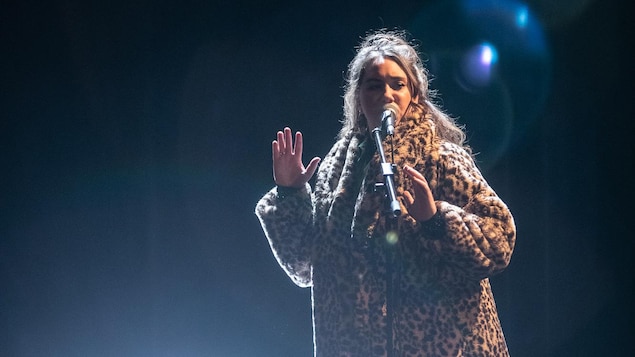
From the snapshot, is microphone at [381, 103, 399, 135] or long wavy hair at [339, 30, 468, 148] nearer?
microphone at [381, 103, 399, 135]

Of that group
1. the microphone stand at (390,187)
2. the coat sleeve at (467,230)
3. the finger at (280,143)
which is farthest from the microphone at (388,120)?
the finger at (280,143)

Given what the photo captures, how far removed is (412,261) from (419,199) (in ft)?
0.54

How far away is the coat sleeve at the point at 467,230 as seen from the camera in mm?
1349

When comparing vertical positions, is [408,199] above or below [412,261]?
above

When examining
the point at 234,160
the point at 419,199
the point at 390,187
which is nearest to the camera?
the point at 390,187

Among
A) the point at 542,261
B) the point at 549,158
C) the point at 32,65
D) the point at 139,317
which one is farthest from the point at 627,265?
the point at 32,65

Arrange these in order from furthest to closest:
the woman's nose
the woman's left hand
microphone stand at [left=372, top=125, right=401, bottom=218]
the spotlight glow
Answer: the woman's nose → the spotlight glow → the woman's left hand → microphone stand at [left=372, top=125, right=401, bottom=218]

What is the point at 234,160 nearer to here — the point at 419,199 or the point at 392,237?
the point at 392,237

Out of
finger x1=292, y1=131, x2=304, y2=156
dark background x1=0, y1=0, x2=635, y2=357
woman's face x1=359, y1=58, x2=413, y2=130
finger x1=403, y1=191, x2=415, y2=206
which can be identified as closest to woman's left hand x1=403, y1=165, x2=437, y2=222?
finger x1=403, y1=191, x2=415, y2=206

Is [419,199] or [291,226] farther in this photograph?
[291,226]

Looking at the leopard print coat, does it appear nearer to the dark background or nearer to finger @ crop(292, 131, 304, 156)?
finger @ crop(292, 131, 304, 156)

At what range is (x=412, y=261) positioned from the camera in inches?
55.8

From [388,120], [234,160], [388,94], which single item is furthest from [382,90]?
[234,160]

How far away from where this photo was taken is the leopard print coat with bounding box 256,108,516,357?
4.52ft
